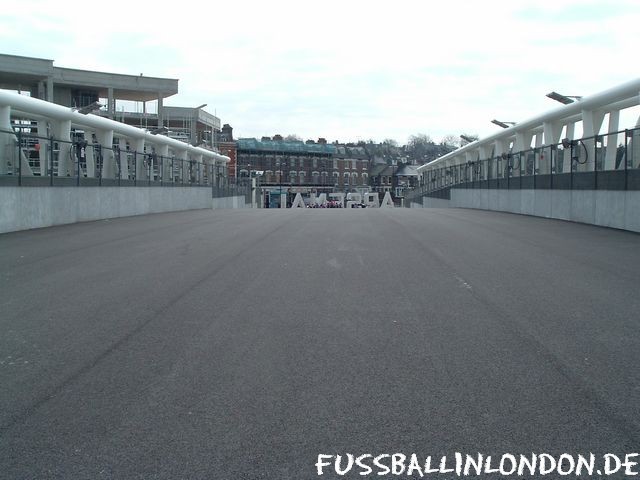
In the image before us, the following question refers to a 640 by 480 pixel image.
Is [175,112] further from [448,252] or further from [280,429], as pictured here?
[280,429]

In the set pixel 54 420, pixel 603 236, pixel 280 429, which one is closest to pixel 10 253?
pixel 54 420

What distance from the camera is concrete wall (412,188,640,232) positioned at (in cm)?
Result: 1822

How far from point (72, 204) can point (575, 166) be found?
57.5 ft

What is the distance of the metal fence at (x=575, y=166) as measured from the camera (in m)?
18.5

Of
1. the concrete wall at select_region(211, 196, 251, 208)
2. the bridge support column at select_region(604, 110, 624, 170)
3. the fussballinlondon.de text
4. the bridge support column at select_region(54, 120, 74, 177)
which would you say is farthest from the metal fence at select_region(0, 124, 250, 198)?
the bridge support column at select_region(604, 110, 624, 170)

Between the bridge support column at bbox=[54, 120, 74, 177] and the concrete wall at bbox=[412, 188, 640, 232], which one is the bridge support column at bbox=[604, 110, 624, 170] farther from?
the bridge support column at bbox=[54, 120, 74, 177]

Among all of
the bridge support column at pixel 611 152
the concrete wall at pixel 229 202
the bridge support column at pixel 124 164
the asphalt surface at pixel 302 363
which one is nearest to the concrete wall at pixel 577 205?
the bridge support column at pixel 611 152

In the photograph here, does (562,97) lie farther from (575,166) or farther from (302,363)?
(302,363)

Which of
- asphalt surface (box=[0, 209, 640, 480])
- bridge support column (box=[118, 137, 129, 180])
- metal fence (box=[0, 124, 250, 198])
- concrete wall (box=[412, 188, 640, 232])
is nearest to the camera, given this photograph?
asphalt surface (box=[0, 209, 640, 480])

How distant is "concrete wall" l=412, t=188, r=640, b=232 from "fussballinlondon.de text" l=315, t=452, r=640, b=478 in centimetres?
1518

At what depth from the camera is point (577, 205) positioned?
73.8 feet

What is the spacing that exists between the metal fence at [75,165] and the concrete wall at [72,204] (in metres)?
0.28

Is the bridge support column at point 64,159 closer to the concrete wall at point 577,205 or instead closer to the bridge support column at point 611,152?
the concrete wall at point 577,205

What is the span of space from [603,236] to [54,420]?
15.3m
